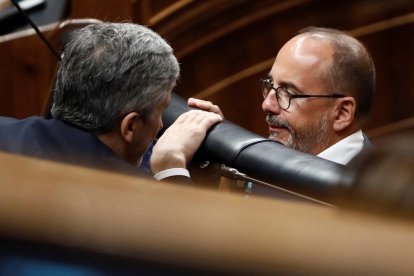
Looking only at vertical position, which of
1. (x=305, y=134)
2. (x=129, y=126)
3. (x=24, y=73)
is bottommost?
(x=24, y=73)

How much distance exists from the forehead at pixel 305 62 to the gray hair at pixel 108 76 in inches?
18.1

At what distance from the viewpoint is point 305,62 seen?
1553mm

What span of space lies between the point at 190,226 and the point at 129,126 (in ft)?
2.70

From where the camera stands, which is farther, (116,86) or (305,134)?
(305,134)

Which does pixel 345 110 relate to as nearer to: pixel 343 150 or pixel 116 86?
pixel 343 150

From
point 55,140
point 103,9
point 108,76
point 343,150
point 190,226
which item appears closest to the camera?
point 190,226

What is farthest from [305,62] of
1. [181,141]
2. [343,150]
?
[181,141]

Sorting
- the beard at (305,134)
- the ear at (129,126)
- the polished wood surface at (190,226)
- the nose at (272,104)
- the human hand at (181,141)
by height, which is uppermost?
the polished wood surface at (190,226)

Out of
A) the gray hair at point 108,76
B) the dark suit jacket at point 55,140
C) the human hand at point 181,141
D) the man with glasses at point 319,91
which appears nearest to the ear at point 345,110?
the man with glasses at point 319,91

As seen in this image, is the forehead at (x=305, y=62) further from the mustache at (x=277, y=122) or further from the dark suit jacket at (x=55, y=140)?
the dark suit jacket at (x=55, y=140)

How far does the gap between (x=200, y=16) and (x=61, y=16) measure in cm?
38

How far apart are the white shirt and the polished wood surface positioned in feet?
3.76

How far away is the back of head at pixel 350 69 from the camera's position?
1.55 m

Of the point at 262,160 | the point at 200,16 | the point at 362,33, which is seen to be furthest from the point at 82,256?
the point at 362,33
